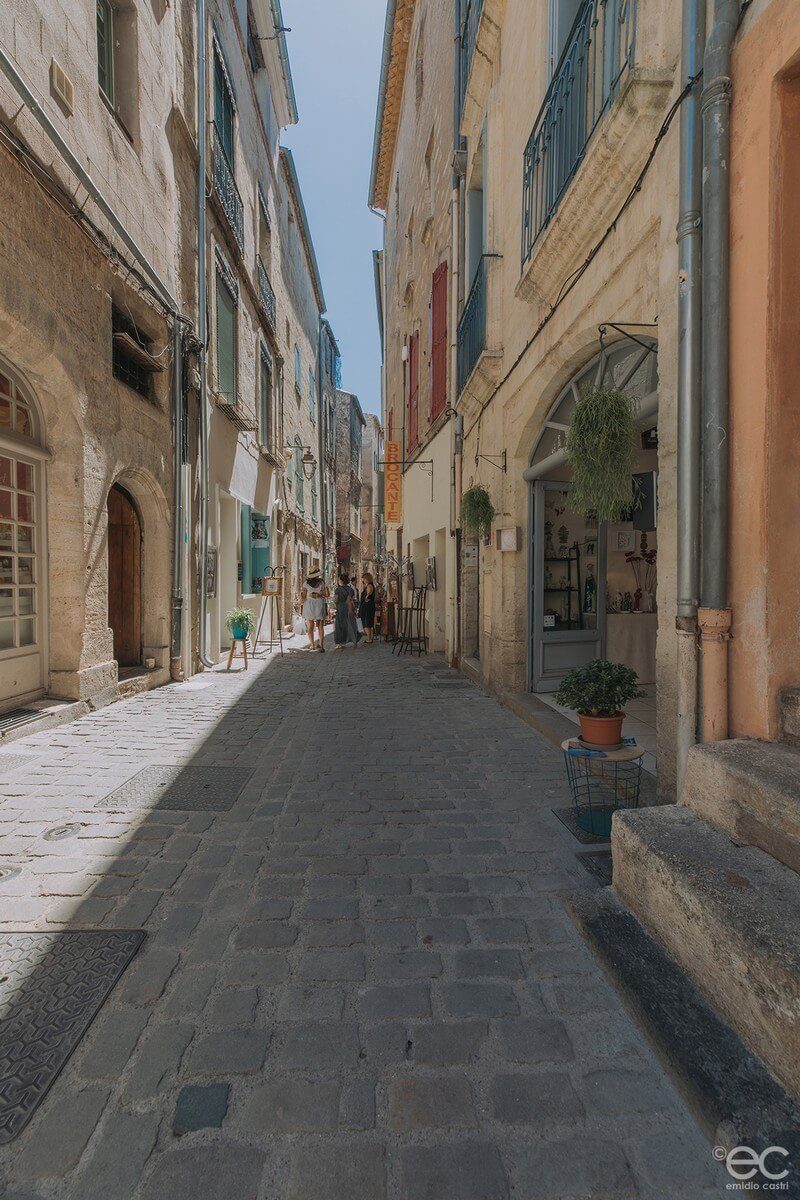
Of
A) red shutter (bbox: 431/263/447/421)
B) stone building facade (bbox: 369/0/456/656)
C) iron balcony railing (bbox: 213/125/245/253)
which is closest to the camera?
iron balcony railing (bbox: 213/125/245/253)

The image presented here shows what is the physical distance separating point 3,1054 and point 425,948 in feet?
4.50

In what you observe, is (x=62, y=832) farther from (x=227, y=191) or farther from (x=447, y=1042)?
(x=227, y=191)

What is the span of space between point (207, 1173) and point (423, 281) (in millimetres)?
14573

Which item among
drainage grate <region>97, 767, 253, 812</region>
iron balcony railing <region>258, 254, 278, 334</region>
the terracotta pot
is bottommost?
drainage grate <region>97, 767, 253, 812</region>

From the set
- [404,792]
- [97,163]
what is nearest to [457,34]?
[97,163]

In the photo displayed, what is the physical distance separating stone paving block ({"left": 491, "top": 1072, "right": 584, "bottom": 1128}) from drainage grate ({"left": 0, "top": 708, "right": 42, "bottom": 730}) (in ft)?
16.1

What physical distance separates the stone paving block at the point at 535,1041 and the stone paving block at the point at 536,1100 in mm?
66

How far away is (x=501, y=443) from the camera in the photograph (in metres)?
7.22

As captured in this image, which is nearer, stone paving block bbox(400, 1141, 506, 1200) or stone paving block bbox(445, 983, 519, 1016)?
stone paving block bbox(400, 1141, 506, 1200)

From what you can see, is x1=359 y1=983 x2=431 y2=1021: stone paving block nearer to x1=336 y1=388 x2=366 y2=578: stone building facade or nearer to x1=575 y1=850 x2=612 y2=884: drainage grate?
x1=575 y1=850 x2=612 y2=884: drainage grate

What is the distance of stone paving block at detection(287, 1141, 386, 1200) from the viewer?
139cm

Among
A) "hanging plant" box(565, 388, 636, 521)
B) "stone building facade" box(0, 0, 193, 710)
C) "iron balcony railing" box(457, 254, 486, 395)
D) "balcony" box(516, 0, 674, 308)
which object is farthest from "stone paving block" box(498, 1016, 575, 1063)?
"iron balcony railing" box(457, 254, 486, 395)

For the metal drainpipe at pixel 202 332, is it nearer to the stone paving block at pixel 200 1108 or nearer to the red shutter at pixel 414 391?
the red shutter at pixel 414 391

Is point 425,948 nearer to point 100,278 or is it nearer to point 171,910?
point 171,910
